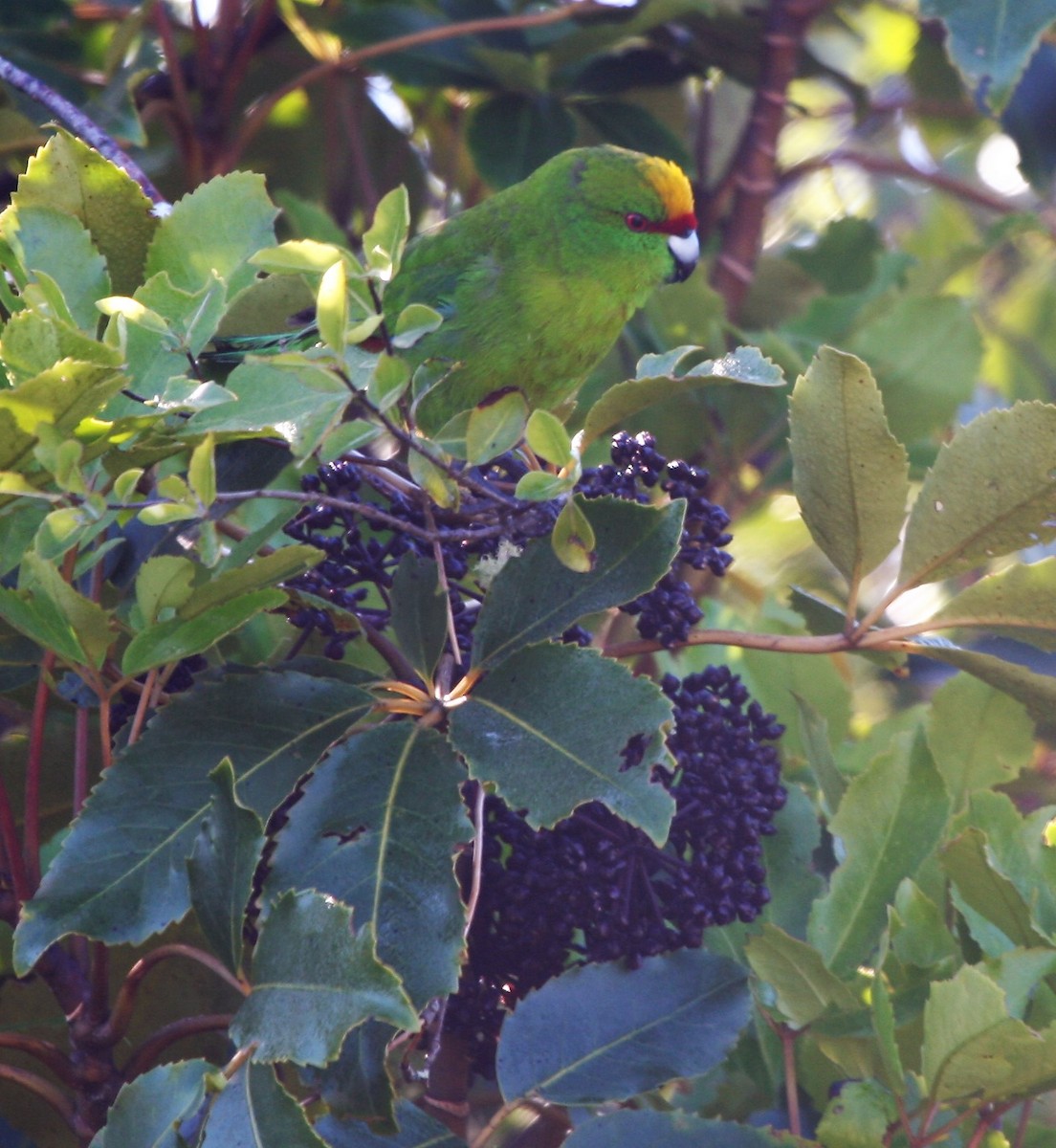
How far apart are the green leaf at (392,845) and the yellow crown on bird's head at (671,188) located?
1282mm

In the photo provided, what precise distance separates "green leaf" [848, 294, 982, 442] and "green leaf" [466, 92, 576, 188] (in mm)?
687

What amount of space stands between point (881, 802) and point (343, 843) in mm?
468

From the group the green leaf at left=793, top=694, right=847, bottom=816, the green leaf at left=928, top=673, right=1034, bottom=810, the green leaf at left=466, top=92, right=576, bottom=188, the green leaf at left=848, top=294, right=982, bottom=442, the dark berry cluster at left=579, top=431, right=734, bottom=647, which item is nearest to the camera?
the dark berry cluster at left=579, top=431, right=734, bottom=647

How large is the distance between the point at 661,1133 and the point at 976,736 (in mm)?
597

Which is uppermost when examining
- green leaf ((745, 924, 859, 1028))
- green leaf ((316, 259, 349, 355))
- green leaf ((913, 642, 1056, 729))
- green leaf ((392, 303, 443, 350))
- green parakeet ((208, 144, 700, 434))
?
green leaf ((316, 259, 349, 355))

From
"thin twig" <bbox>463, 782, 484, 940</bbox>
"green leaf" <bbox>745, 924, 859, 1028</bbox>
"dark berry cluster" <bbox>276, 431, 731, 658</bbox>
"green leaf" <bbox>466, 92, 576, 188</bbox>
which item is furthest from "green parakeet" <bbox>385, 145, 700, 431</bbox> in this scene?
"green leaf" <bbox>745, 924, 859, 1028</bbox>

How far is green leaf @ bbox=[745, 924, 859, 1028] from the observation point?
924 millimetres

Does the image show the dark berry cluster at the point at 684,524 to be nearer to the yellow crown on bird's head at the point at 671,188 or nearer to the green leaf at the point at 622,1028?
the green leaf at the point at 622,1028

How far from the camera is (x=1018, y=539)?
0.96m

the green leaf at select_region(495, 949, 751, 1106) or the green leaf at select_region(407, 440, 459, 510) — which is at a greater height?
the green leaf at select_region(407, 440, 459, 510)

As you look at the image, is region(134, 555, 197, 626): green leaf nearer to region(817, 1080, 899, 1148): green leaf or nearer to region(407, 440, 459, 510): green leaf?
region(407, 440, 459, 510): green leaf

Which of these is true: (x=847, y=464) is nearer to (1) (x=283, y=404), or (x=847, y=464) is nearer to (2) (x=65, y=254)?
(1) (x=283, y=404)

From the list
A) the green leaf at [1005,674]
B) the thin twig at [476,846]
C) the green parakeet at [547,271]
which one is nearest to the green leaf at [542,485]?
the thin twig at [476,846]

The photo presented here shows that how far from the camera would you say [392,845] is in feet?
2.79
